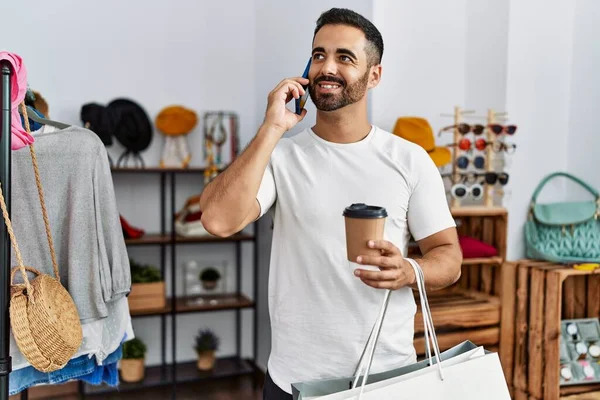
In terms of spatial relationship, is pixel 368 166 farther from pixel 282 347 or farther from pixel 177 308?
pixel 177 308

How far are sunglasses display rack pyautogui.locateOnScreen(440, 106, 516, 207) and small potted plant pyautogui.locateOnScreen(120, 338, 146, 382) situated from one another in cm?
206

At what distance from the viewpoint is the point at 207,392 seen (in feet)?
12.6

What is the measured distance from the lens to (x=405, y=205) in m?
1.55

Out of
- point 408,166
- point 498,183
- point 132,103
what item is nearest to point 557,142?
point 498,183

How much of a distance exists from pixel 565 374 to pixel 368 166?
1.72 metres

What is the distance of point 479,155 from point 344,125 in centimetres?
163

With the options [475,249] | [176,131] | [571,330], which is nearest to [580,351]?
[571,330]

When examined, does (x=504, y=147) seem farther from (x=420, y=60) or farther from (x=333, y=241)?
(x=333, y=241)

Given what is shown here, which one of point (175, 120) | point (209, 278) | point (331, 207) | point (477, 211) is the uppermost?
point (175, 120)

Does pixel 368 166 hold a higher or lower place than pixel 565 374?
higher

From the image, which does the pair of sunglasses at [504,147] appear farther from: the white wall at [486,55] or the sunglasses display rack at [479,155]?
the white wall at [486,55]

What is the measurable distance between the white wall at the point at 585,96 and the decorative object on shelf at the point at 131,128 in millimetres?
2390

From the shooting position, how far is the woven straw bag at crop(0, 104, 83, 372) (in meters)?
1.59

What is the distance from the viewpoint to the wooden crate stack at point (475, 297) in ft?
8.93
